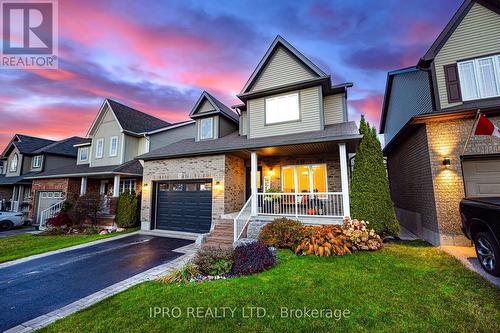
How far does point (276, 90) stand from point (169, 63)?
682 centimetres

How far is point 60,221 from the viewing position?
13.2 meters

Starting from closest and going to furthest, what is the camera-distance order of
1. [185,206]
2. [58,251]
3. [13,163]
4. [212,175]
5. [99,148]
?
[58,251] < [212,175] < [185,206] < [99,148] < [13,163]

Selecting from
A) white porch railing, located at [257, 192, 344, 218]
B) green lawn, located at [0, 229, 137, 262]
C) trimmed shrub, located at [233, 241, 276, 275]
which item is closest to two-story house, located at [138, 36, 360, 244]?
white porch railing, located at [257, 192, 344, 218]

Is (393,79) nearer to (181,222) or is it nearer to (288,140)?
(288,140)

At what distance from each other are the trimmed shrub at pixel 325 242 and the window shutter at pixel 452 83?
6.47 meters

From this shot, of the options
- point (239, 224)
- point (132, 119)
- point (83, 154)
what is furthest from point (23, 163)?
point (239, 224)

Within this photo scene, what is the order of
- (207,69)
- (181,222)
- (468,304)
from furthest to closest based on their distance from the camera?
1. (207,69)
2. (181,222)
3. (468,304)

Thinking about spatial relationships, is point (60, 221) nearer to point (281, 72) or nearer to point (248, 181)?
point (248, 181)

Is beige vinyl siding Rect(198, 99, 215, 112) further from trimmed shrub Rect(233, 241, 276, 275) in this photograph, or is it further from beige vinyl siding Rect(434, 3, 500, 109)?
beige vinyl siding Rect(434, 3, 500, 109)

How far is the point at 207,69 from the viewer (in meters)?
13.3

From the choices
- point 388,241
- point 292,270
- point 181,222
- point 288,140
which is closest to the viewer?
point 292,270

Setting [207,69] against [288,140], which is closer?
[288,140]

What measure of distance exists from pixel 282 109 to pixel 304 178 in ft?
12.3

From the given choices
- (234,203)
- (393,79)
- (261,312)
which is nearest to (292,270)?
(261,312)
